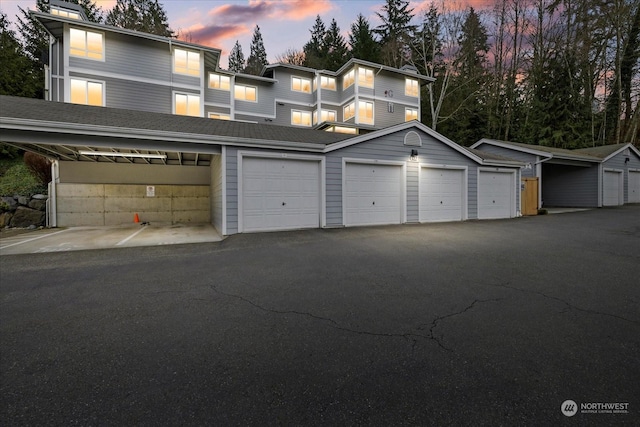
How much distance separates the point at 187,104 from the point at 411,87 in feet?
55.4

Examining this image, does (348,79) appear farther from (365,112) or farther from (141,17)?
(141,17)

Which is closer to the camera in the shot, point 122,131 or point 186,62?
point 122,131

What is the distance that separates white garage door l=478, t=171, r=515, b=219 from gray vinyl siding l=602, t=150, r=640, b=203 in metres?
8.89

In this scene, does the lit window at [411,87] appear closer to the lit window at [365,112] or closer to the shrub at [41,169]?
the lit window at [365,112]

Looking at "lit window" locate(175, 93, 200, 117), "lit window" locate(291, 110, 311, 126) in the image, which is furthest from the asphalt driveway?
"lit window" locate(291, 110, 311, 126)

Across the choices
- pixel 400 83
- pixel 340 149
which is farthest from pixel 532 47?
pixel 340 149

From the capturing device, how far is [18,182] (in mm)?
12109

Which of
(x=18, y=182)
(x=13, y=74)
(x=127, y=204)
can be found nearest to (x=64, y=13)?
(x=13, y=74)

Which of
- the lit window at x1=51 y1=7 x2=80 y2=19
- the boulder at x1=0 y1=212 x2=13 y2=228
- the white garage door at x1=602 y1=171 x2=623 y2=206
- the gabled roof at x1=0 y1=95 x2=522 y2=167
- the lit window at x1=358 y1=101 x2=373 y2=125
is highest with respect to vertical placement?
the lit window at x1=51 y1=7 x2=80 y2=19

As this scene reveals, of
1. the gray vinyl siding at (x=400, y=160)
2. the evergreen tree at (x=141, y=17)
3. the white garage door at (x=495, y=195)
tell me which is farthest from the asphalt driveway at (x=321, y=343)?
the evergreen tree at (x=141, y=17)

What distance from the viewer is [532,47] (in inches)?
909

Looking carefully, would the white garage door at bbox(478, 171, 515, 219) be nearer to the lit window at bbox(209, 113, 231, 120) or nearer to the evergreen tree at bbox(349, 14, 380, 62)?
the lit window at bbox(209, 113, 231, 120)

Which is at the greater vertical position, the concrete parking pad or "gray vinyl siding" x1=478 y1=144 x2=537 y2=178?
"gray vinyl siding" x1=478 y1=144 x2=537 y2=178

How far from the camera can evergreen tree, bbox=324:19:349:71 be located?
101 ft
